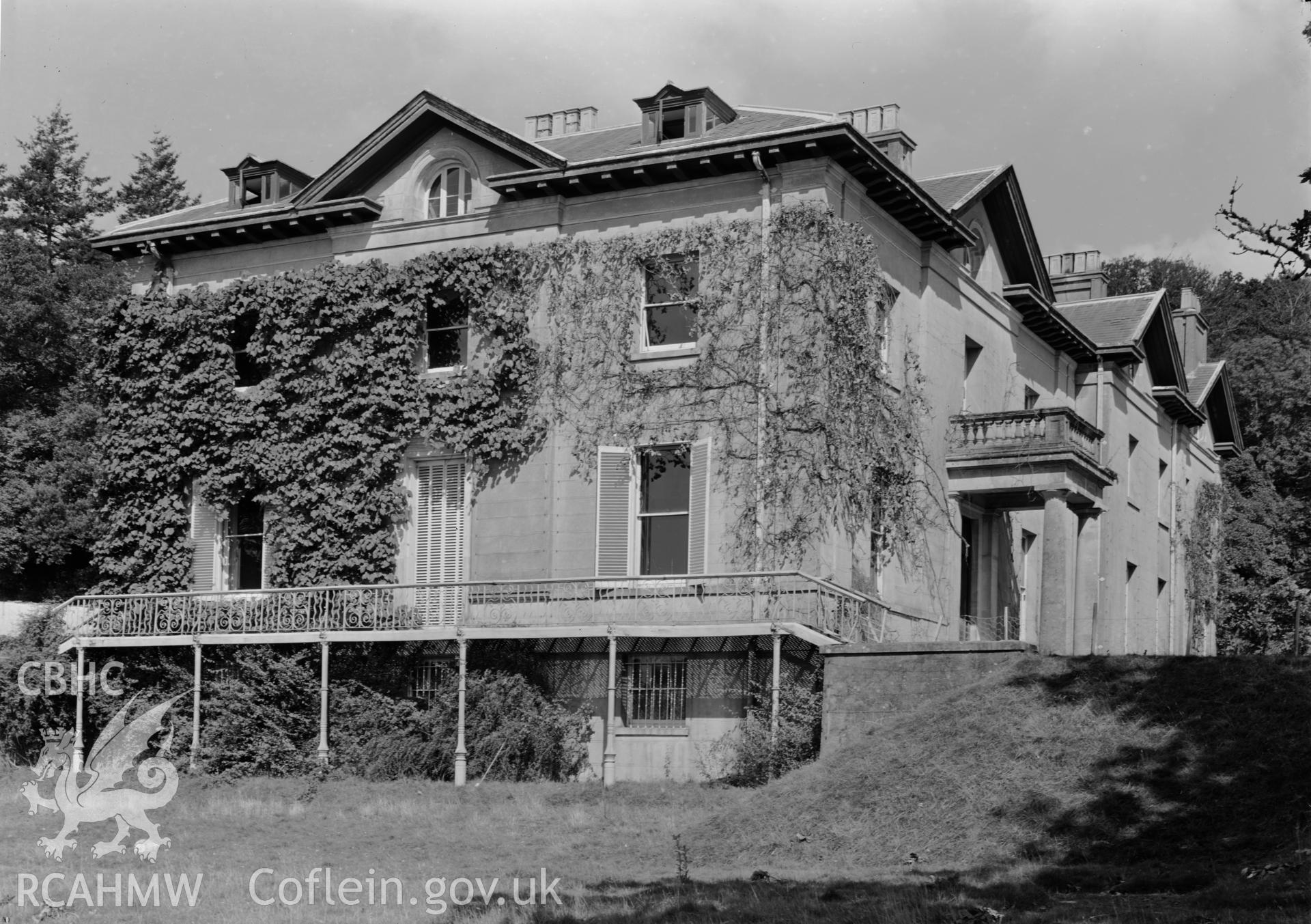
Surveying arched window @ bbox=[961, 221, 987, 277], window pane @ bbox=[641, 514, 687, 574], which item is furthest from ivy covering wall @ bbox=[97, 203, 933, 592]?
arched window @ bbox=[961, 221, 987, 277]

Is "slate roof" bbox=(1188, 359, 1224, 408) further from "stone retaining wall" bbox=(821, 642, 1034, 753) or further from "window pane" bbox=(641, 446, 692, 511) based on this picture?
"stone retaining wall" bbox=(821, 642, 1034, 753)

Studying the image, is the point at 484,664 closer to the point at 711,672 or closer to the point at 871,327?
the point at 711,672

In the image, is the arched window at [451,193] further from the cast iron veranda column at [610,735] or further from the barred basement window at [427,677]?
the cast iron veranda column at [610,735]

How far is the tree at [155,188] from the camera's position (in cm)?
5872

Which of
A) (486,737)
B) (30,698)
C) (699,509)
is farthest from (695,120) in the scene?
(30,698)

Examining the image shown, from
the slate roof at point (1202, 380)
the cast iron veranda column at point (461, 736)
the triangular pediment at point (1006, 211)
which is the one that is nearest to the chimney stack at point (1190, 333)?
the slate roof at point (1202, 380)

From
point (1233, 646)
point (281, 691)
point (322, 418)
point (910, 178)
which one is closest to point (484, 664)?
point (281, 691)

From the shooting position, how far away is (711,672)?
2634 cm

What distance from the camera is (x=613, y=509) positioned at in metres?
27.8

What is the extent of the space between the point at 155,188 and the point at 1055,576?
40.9 metres

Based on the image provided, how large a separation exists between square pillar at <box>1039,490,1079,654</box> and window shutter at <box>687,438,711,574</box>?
20.5 feet

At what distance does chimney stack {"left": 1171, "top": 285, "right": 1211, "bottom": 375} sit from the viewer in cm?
4844

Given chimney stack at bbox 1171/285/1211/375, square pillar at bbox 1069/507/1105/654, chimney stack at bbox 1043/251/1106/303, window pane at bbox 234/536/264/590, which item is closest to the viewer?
window pane at bbox 234/536/264/590

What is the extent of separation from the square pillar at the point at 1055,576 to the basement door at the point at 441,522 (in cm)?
993
